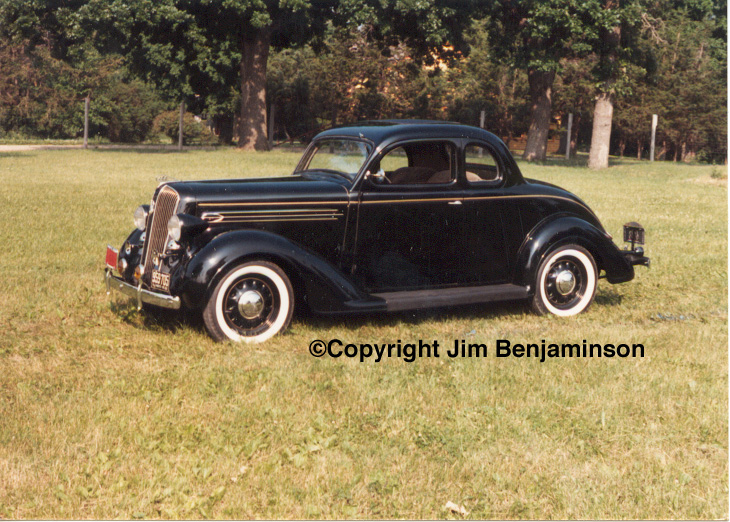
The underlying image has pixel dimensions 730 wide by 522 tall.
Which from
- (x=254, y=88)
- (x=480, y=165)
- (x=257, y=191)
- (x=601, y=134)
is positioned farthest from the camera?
(x=254, y=88)

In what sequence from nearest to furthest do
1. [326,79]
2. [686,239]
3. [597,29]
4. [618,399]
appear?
[618,399], [686,239], [597,29], [326,79]

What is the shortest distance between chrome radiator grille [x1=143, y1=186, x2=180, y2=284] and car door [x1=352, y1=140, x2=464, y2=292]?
147cm

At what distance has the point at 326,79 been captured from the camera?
1763 inches

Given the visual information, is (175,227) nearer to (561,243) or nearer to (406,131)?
(406,131)

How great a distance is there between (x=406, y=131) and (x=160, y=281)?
7.80 ft

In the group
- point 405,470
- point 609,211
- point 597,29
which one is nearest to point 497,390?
point 405,470

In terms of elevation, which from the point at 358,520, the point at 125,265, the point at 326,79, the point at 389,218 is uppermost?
the point at 326,79

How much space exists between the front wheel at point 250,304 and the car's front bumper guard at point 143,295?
0.25 metres

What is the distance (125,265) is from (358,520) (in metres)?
3.96

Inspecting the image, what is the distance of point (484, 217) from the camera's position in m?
7.11

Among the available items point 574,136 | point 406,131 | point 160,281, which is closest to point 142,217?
point 160,281

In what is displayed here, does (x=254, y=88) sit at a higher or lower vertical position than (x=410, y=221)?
higher

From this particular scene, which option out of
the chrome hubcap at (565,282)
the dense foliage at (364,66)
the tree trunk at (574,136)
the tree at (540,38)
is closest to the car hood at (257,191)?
the chrome hubcap at (565,282)

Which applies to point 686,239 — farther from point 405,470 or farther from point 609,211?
point 405,470
